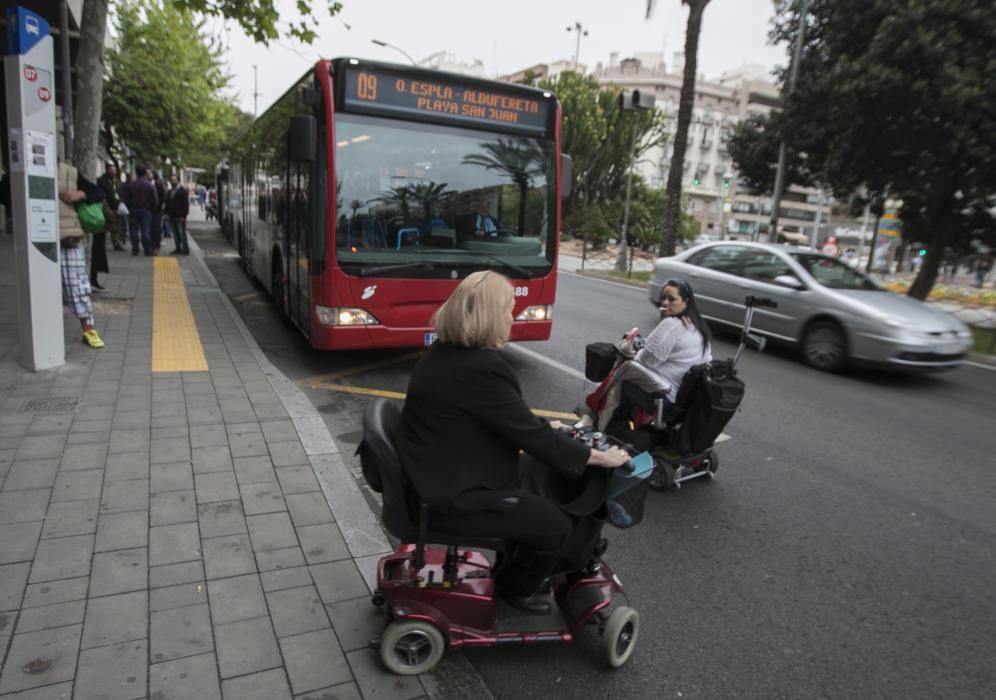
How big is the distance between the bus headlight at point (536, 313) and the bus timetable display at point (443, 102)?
182cm

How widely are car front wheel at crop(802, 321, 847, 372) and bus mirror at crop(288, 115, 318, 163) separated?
679 centimetres

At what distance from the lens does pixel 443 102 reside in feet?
20.7

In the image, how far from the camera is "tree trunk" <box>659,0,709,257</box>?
18000 millimetres

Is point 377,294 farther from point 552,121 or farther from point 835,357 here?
point 835,357

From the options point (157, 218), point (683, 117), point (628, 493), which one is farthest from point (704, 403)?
point (683, 117)

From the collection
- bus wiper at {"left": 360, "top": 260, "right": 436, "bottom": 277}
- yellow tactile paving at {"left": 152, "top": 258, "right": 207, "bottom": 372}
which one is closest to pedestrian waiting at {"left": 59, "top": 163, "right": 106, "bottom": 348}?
yellow tactile paving at {"left": 152, "top": 258, "right": 207, "bottom": 372}

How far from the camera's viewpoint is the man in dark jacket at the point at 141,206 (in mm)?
14398

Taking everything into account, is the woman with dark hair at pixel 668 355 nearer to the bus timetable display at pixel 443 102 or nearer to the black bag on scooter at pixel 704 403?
the black bag on scooter at pixel 704 403

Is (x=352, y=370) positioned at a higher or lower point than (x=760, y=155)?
lower

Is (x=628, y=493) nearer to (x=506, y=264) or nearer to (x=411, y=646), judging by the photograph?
(x=411, y=646)

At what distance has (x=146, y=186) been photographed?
14.4 meters

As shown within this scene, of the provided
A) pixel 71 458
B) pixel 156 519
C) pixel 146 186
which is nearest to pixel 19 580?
pixel 156 519

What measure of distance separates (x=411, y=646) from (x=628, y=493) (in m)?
1.01

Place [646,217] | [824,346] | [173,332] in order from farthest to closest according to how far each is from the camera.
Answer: [646,217] → [824,346] → [173,332]
